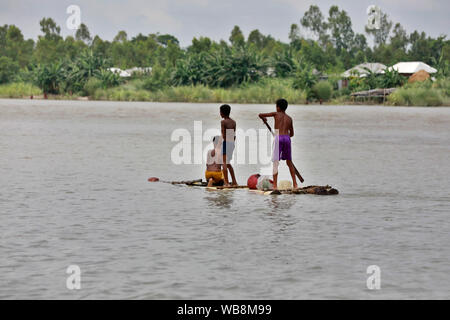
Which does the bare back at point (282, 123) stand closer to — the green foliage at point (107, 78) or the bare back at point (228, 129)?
the bare back at point (228, 129)

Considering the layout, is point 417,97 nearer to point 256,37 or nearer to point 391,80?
point 391,80

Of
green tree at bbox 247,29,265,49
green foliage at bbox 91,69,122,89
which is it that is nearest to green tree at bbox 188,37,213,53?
green foliage at bbox 91,69,122,89

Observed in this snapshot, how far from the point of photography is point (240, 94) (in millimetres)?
76000

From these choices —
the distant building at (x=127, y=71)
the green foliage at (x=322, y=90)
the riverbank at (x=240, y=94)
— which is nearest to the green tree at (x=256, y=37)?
the distant building at (x=127, y=71)

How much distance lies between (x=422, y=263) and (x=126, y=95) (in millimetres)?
75713

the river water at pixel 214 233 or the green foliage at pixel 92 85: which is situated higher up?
the green foliage at pixel 92 85

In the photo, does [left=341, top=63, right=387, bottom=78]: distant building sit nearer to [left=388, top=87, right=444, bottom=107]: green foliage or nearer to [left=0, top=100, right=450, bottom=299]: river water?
[left=388, top=87, right=444, bottom=107]: green foliage

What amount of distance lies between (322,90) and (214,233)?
66304 mm

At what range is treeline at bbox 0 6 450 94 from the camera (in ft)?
266

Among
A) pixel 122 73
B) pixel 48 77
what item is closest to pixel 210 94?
pixel 48 77

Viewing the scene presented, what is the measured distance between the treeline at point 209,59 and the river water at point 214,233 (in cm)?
5770

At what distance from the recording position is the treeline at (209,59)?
266 ft
